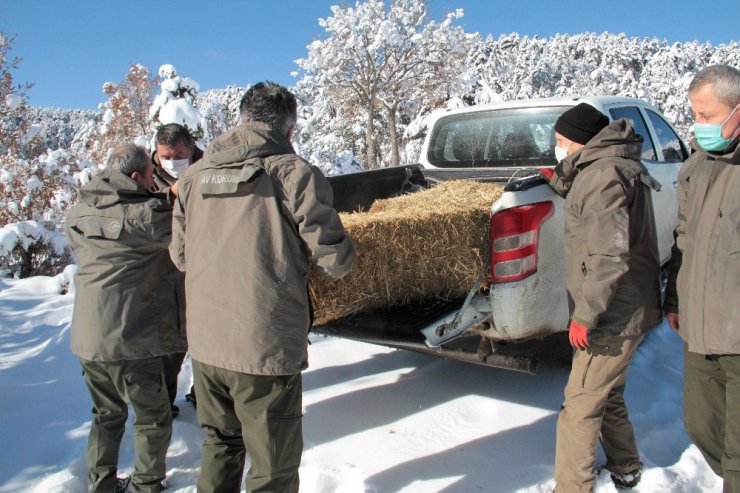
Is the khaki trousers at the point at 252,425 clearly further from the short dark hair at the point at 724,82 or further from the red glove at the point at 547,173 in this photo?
the short dark hair at the point at 724,82

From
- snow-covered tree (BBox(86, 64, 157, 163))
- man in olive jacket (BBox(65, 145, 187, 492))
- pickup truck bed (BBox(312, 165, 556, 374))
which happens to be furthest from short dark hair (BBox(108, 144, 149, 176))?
snow-covered tree (BBox(86, 64, 157, 163))

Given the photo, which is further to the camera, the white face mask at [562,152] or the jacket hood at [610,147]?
the white face mask at [562,152]

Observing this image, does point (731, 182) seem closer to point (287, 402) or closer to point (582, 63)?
point (287, 402)

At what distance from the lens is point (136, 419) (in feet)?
8.86

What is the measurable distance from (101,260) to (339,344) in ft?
8.64

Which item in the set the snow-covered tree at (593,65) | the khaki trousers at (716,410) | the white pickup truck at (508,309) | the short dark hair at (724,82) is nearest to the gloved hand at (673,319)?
the khaki trousers at (716,410)

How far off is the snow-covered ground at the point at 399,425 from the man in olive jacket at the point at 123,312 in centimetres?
35

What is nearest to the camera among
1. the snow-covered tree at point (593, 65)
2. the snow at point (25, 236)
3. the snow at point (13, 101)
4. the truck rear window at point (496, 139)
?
the truck rear window at point (496, 139)

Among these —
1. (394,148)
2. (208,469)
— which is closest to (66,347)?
(208,469)

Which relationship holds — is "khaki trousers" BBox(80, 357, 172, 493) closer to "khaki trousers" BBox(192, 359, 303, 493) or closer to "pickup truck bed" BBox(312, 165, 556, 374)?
"khaki trousers" BBox(192, 359, 303, 493)

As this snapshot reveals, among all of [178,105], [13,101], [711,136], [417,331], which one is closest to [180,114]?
[178,105]

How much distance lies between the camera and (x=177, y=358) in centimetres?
346

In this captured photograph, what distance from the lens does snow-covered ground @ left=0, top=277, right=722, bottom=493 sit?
281 centimetres

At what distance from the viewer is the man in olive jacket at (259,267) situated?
2.05 meters
